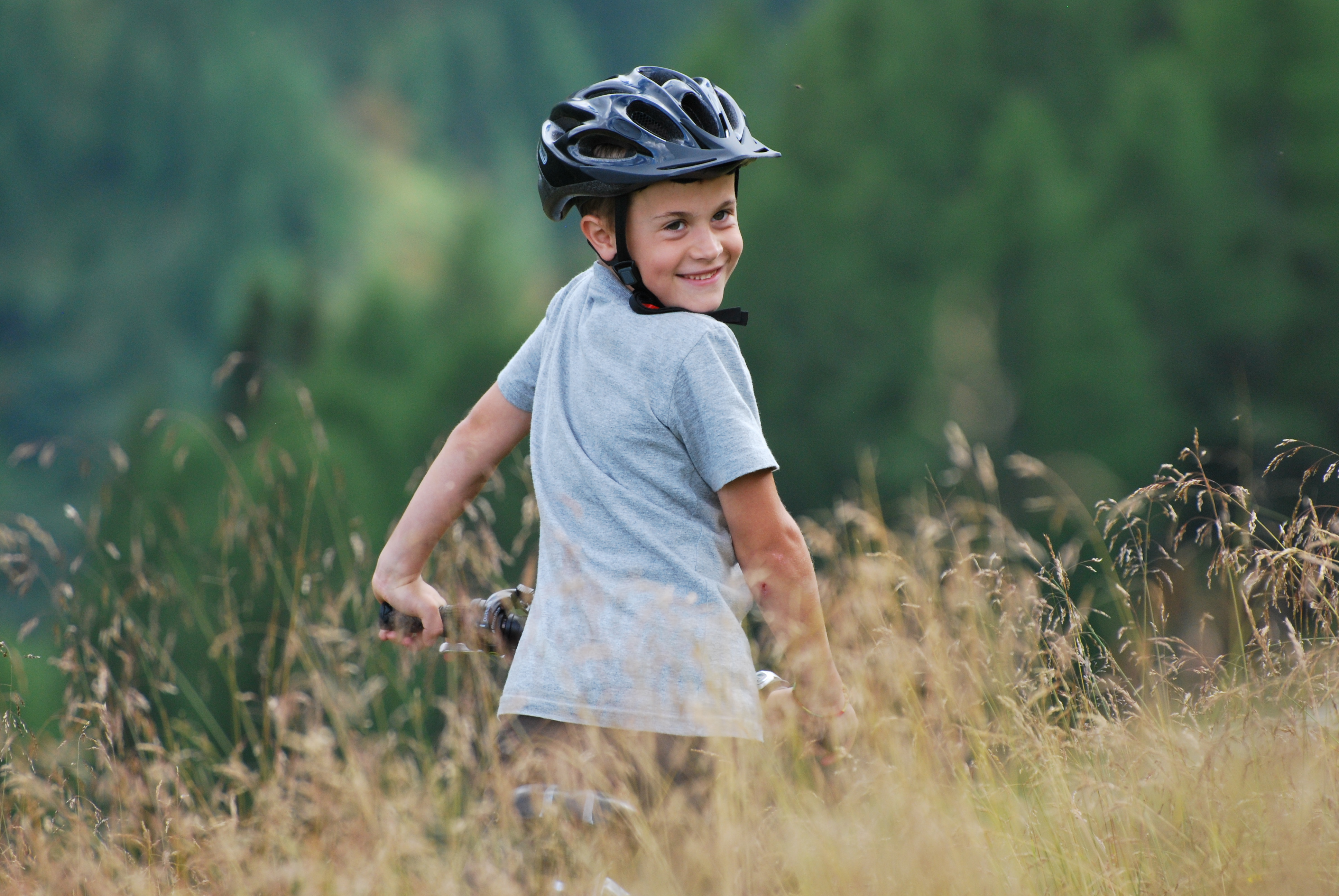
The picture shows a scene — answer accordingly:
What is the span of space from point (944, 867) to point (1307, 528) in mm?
898

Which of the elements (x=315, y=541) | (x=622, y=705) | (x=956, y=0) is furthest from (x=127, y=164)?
(x=622, y=705)

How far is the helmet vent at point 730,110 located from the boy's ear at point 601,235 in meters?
0.29

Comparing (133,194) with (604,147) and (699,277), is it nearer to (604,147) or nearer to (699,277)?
(604,147)

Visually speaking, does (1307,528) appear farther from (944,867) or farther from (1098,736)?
(944,867)

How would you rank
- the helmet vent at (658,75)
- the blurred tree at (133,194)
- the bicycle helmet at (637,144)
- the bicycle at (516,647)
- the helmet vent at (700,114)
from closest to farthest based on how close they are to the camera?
the bicycle at (516,647), the bicycle helmet at (637,144), the helmet vent at (700,114), the helmet vent at (658,75), the blurred tree at (133,194)

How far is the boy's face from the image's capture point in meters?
1.95

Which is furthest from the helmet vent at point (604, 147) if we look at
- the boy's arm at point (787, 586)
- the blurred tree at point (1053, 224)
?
the blurred tree at point (1053, 224)

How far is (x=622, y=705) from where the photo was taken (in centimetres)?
178

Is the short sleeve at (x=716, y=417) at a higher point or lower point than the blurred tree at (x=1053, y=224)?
higher

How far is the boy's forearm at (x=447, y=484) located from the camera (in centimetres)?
215

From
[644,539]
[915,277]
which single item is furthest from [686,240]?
[915,277]

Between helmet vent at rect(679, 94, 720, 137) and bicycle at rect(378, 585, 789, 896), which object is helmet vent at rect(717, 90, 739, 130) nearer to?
helmet vent at rect(679, 94, 720, 137)

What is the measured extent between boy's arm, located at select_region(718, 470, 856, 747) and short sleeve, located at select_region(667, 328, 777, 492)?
3 cm

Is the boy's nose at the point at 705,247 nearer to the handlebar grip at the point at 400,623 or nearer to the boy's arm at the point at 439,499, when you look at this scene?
the boy's arm at the point at 439,499
